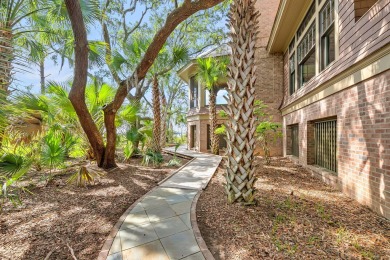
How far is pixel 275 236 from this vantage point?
2748mm

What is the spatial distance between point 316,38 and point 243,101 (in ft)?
15.7

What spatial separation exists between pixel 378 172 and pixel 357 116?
3.95 feet

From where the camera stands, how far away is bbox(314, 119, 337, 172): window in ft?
18.3

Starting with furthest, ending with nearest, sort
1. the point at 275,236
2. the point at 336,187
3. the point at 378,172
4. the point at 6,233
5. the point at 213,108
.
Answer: the point at 213,108, the point at 336,187, the point at 378,172, the point at 6,233, the point at 275,236

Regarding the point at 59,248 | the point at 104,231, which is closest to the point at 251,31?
the point at 104,231

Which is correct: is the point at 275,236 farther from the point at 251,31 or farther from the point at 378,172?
the point at 251,31

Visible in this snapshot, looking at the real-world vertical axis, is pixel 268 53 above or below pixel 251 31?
above

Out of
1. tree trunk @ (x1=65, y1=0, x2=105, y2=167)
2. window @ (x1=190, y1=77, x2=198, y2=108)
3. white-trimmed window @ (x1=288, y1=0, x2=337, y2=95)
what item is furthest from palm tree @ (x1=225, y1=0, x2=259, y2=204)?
window @ (x1=190, y1=77, x2=198, y2=108)

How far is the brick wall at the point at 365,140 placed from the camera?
10.8ft

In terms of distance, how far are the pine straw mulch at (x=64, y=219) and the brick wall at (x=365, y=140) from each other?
4.56 metres

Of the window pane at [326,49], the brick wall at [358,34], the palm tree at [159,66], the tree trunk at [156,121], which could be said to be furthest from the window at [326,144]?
the tree trunk at [156,121]

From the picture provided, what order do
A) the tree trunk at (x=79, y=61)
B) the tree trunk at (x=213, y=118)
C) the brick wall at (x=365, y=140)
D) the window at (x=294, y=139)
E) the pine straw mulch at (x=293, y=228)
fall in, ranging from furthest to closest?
the tree trunk at (x=213, y=118)
the window at (x=294, y=139)
the tree trunk at (x=79, y=61)
the brick wall at (x=365, y=140)
the pine straw mulch at (x=293, y=228)

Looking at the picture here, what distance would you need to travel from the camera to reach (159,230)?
3.02m

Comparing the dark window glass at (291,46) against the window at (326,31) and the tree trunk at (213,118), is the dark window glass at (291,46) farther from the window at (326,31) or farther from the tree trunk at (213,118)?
the tree trunk at (213,118)
